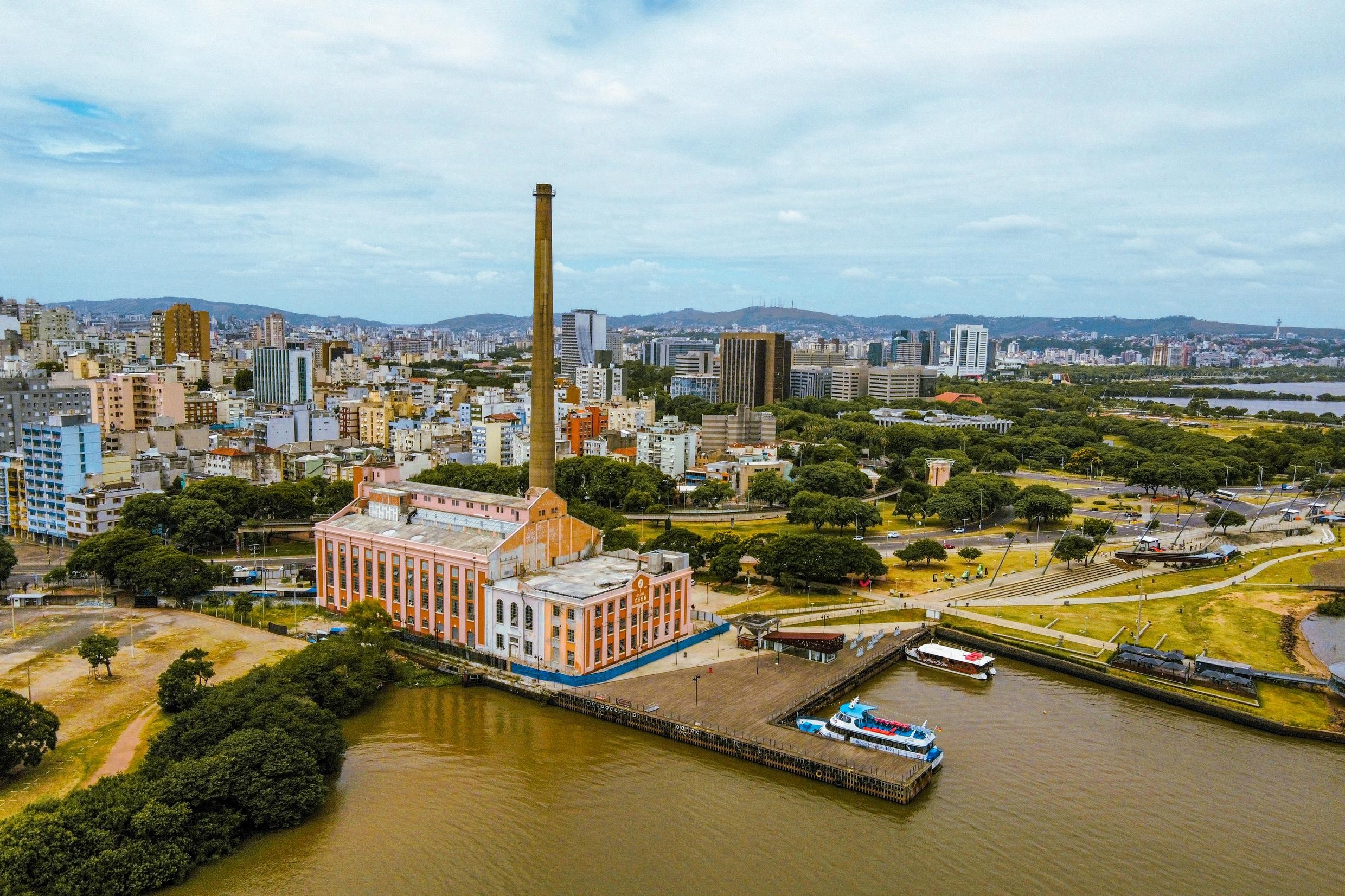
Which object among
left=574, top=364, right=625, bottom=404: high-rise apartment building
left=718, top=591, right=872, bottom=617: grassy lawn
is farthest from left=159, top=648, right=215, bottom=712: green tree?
left=574, top=364, right=625, bottom=404: high-rise apartment building

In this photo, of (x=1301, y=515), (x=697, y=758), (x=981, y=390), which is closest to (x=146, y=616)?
(x=697, y=758)

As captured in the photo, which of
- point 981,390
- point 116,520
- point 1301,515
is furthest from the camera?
point 981,390

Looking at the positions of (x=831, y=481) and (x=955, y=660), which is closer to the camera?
(x=955, y=660)

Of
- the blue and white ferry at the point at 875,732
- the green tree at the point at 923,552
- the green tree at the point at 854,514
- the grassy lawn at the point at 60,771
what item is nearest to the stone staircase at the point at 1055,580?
the green tree at the point at 923,552

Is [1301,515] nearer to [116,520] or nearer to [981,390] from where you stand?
[116,520]

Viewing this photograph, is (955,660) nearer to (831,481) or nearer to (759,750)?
(759,750)

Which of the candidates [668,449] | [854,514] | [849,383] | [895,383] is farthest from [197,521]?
[895,383]
